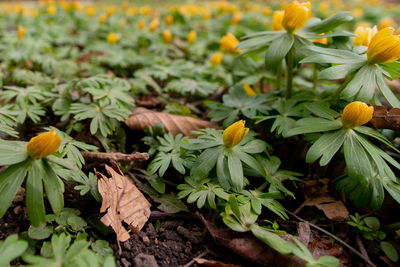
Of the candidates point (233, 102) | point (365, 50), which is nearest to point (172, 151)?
point (233, 102)

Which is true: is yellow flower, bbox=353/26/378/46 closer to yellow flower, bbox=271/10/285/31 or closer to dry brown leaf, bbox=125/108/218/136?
yellow flower, bbox=271/10/285/31

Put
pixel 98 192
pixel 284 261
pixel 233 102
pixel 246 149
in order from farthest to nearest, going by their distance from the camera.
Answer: pixel 233 102, pixel 246 149, pixel 98 192, pixel 284 261

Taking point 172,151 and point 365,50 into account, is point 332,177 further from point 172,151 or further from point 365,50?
point 172,151

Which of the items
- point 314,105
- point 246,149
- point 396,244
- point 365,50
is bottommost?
point 396,244

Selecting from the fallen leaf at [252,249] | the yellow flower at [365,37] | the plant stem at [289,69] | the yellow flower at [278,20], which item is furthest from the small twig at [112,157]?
the yellow flower at [365,37]

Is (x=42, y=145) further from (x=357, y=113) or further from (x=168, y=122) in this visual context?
(x=357, y=113)

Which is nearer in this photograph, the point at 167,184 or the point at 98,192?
the point at 98,192
